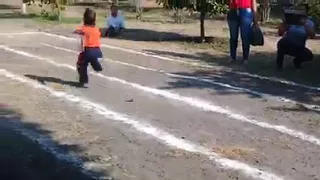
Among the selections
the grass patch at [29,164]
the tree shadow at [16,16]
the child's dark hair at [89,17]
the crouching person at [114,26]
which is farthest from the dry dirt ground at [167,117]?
the tree shadow at [16,16]

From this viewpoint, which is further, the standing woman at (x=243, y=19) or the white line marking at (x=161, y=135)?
the standing woman at (x=243, y=19)

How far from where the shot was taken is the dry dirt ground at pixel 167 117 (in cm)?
609

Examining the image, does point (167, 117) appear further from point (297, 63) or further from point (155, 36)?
point (155, 36)

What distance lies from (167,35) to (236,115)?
33.9 ft

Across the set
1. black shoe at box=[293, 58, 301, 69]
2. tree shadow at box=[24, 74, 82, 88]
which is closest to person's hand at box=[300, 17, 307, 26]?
black shoe at box=[293, 58, 301, 69]

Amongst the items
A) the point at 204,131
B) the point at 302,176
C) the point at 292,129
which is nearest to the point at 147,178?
the point at 302,176

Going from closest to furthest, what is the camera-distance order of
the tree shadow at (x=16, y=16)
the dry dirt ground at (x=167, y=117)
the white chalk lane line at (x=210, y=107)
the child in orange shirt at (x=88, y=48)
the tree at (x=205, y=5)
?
Result: the dry dirt ground at (x=167, y=117)
the white chalk lane line at (x=210, y=107)
the child in orange shirt at (x=88, y=48)
the tree at (x=205, y=5)
the tree shadow at (x=16, y=16)

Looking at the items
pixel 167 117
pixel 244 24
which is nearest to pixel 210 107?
pixel 167 117

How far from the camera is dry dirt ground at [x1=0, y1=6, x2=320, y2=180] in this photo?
240 inches

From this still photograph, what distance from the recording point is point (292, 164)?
6.10 m

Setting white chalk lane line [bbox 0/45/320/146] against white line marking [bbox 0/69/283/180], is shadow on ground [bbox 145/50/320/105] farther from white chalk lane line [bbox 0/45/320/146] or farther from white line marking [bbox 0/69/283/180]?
white line marking [bbox 0/69/283/180]

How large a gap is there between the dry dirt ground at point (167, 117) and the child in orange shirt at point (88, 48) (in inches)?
10.2

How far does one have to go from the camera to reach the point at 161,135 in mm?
7137

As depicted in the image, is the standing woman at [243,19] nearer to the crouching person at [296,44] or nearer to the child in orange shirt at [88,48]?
the crouching person at [296,44]
